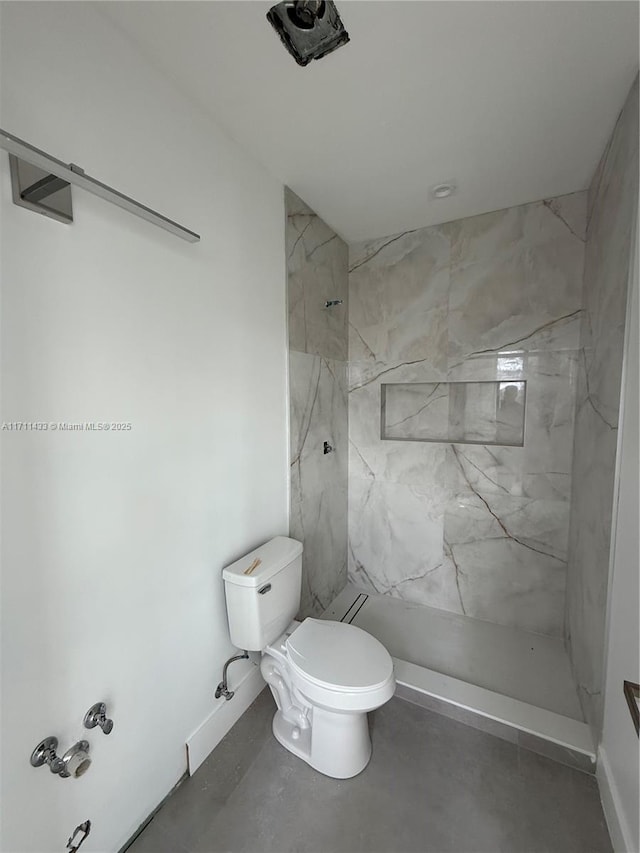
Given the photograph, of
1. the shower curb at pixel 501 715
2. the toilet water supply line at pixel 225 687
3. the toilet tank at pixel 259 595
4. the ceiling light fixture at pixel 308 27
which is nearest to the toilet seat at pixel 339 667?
the toilet tank at pixel 259 595

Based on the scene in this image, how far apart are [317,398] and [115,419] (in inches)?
47.1

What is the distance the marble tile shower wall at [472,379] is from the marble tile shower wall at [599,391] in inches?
5.2

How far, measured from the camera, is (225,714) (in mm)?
1431

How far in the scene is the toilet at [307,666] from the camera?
1.21 m

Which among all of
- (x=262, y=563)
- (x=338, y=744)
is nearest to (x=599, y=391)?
(x=262, y=563)

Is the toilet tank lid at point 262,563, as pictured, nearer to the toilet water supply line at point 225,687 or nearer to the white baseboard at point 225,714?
the toilet water supply line at point 225,687

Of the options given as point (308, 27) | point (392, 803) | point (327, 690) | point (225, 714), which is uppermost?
point (308, 27)

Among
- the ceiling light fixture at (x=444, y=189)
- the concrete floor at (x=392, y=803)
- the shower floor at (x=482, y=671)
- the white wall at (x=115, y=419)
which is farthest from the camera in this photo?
the ceiling light fixture at (x=444, y=189)

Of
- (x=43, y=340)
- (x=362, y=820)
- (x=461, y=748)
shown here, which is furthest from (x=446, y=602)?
(x=43, y=340)

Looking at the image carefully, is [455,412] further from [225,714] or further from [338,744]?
[225,714]

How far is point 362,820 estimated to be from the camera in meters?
1.15

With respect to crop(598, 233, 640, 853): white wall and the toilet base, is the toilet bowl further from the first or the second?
crop(598, 233, 640, 853): white wall

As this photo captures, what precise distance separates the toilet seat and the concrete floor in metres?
0.36

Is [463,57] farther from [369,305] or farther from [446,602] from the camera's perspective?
[446,602]
